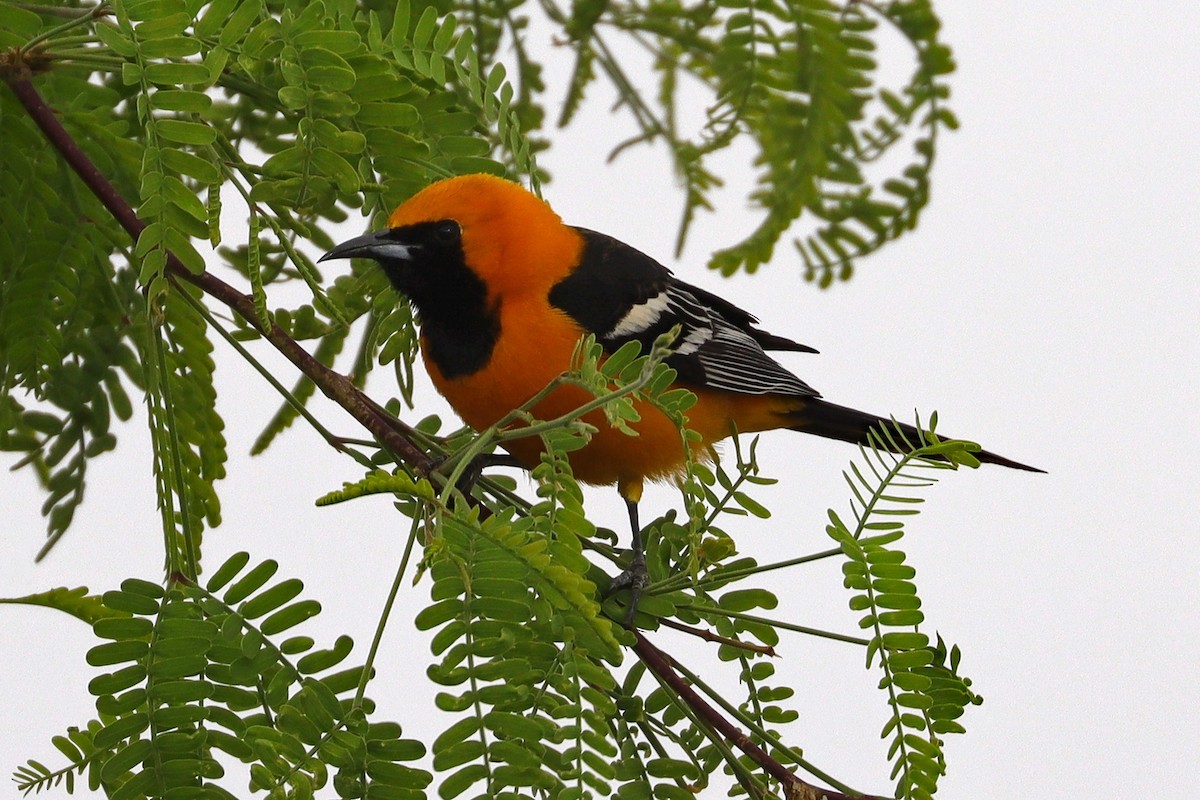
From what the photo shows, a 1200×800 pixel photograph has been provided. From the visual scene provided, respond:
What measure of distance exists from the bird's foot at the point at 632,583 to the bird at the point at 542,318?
322mm

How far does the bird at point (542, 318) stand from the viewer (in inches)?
60.4

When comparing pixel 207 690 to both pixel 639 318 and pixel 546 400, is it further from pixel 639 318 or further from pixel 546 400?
pixel 639 318

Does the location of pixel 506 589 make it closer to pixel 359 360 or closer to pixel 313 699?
pixel 313 699

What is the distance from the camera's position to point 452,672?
827 millimetres

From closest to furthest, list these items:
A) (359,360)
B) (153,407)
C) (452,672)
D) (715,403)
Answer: (452,672), (153,407), (359,360), (715,403)

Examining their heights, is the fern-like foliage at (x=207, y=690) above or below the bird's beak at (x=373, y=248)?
below

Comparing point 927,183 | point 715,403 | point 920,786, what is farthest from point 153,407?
point 927,183

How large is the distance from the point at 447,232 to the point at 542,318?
15cm

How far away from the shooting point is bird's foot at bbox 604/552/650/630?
105cm

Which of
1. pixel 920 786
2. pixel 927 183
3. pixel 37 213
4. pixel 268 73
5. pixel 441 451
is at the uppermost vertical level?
pixel 927 183

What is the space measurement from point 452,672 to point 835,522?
0.29 metres

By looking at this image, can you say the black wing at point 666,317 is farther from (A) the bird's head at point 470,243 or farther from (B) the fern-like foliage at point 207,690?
(B) the fern-like foliage at point 207,690

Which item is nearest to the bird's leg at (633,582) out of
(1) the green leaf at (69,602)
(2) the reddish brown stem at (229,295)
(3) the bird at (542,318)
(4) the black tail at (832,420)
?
(2) the reddish brown stem at (229,295)

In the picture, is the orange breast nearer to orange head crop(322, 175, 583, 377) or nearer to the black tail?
orange head crop(322, 175, 583, 377)
